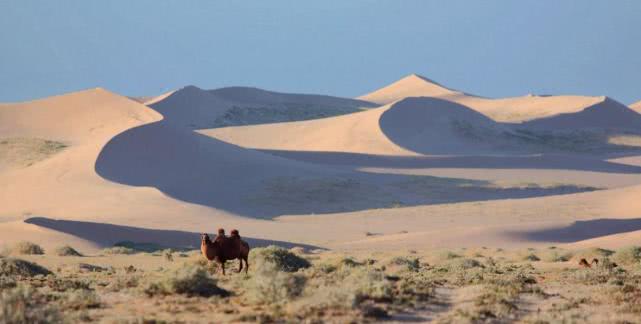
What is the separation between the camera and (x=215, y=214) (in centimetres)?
4941

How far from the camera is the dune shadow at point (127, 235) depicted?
1453 inches

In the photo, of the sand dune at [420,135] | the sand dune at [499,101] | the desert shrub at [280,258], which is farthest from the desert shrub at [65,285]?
the sand dune at [499,101]

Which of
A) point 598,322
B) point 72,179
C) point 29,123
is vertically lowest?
point 598,322

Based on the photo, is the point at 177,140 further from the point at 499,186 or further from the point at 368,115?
the point at 368,115

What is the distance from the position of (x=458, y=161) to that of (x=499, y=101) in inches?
2698

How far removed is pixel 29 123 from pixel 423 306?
73.3 m

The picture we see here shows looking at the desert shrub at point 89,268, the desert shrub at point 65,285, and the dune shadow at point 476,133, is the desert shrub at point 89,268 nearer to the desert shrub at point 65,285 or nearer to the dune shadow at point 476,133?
the desert shrub at point 65,285

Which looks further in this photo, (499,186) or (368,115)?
(368,115)

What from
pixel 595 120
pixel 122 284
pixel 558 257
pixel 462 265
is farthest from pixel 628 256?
pixel 595 120

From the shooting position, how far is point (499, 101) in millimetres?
147500

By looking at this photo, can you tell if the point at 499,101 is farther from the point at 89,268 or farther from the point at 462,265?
the point at 89,268

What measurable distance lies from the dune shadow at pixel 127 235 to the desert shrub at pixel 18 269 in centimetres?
1726

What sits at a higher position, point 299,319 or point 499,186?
point 499,186

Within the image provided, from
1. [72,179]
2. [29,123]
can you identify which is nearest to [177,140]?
[72,179]
